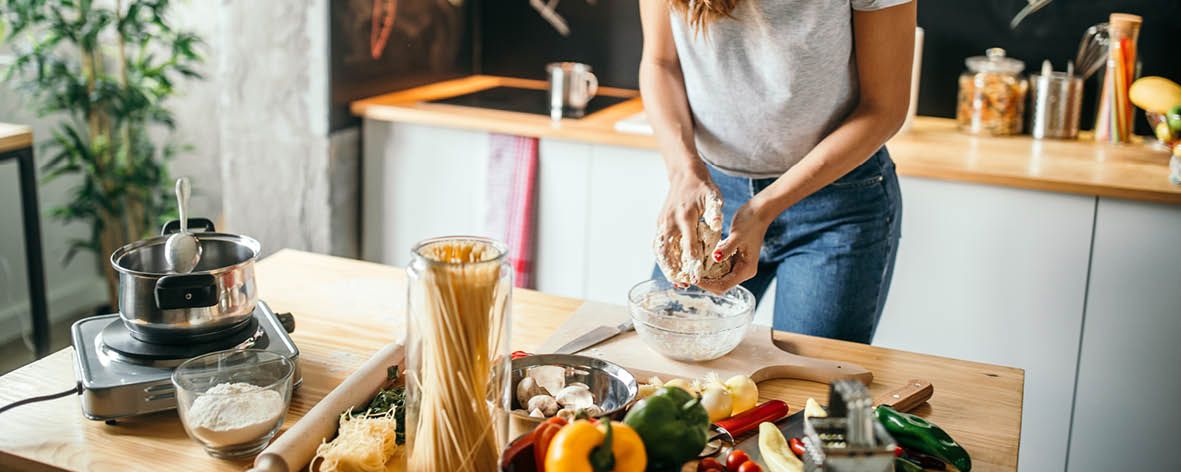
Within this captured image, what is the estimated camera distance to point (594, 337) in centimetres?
137

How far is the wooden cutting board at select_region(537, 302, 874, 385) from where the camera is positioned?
4.20ft

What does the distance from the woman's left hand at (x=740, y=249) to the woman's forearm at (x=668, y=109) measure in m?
0.15

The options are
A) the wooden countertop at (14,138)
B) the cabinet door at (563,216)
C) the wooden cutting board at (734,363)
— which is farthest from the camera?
the cabinet door at (563,216)

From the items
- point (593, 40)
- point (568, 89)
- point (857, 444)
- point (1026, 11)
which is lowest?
point (857, 444)

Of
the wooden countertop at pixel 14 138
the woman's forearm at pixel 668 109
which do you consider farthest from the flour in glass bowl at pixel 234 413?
the wooden countertop at pixel 14 138

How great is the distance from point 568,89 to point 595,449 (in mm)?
1851

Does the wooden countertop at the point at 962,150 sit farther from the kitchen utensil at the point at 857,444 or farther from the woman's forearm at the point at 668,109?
the kitchen utensil at the point at 857,444

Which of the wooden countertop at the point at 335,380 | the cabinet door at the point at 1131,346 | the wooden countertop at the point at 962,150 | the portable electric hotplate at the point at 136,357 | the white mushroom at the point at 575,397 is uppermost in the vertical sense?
the wooden countertop at the point at 962,150

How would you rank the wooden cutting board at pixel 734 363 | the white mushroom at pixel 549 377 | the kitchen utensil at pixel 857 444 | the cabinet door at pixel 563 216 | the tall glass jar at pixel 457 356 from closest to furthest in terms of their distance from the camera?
the kitchen utensil at pixel 857 444 < the tall glass jar at pixel 457 356 < the white mushroom at pixel 549 377 < the wooden cutting board at pixel 734 363 < the cabinet door at pixel 563 216

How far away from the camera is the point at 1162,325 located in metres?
2.16

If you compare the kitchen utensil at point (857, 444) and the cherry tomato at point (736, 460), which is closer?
the kitchen utensil at point (857, 444)

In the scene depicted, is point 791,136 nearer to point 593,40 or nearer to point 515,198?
point 515,198

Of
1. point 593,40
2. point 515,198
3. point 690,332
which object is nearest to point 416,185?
point 515,198

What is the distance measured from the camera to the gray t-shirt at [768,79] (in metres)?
1.52
